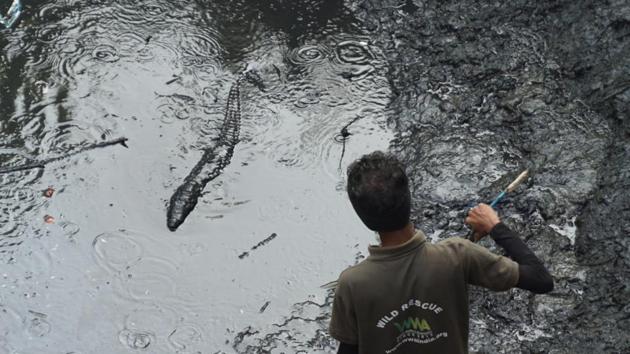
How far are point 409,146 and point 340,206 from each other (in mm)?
704

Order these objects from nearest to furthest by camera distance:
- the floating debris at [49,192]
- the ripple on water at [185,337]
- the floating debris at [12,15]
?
the ripple on water at [185,337] < the floating debris at [49,192] < the floating debris at [12,15]

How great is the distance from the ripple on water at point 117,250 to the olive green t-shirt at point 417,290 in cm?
224

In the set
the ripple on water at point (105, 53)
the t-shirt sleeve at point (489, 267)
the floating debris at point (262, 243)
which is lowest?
the t-shirt sleeve at point (489, 267)

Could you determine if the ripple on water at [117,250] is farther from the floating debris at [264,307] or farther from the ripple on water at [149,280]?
the floating debris at [264,307]

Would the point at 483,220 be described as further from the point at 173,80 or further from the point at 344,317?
the point at 173,80

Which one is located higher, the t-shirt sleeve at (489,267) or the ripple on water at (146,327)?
the t-shirt sleeve at (489,267)

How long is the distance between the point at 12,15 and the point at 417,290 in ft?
16.7

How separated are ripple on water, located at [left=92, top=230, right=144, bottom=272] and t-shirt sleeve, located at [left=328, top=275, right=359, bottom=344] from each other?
218 cm

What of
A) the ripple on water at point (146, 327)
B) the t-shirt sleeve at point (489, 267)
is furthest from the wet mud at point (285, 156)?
the t-shirt sleeve at point (489, 267)

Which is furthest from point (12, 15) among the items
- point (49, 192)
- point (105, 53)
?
point (49, 192)

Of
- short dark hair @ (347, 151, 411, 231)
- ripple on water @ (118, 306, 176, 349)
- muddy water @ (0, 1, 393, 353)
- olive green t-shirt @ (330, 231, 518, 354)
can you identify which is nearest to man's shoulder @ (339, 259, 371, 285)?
olive green t-shirt @ (330, 231, 518, 354)

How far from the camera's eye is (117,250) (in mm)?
3941

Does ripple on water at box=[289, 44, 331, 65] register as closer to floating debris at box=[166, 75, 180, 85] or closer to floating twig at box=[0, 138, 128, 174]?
floating debris at box=[166, 75, 180, 85]

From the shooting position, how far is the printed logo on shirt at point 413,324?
6.27 feet
